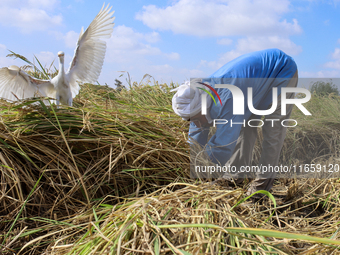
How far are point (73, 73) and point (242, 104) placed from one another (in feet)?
6.67

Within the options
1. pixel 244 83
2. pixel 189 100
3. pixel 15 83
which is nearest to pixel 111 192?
pixel 189 100

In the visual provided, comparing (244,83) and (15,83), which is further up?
(15,83)

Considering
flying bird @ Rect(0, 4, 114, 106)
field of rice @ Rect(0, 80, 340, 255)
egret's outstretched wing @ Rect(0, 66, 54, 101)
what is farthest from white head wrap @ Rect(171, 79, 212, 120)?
egret's outstretched wing @ Rect(0, 66, 54, 101)

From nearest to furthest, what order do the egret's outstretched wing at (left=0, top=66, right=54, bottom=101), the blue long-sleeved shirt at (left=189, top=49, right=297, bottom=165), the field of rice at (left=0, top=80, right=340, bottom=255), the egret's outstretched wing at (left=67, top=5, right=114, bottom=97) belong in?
the field of rice at (left=0, top=80, right=340, bottom=255) → the blue long-sleeved shirt at (left=189, top=49, right=297, bottom=165) → the egret's outstretched wing at (left=0, top=66, right=54, bottom=101) → the egret's outstretched wing at (left=67, top=5, right=114, bottom=97)

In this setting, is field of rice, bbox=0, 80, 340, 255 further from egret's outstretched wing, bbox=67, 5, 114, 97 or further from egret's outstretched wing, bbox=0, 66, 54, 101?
egret's outstretched wing, bbox=67, 5, 114, 97

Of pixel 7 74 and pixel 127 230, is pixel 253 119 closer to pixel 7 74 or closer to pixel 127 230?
pixel 127 230

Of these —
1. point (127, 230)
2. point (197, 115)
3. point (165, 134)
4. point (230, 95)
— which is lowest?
point (127, 230)

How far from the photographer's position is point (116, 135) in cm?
174

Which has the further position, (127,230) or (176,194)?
(176,194)

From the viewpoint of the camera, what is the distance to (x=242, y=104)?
1772 mm

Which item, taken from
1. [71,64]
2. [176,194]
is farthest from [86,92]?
[176,194]

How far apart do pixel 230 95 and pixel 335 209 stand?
1.00 m

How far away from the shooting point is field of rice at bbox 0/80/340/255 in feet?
3.72

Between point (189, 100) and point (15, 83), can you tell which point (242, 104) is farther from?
point (15, 83)
